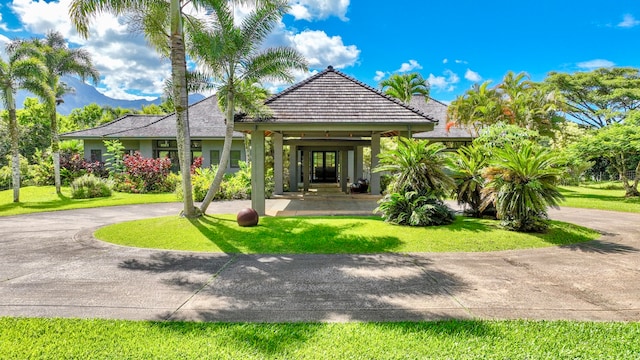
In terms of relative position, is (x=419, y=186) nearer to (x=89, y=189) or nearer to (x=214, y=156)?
(x=214, y=156)

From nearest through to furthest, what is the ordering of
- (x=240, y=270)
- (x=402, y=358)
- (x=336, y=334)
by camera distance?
(x=402, y=358), (x=336, y=334), (x=240, y=270)

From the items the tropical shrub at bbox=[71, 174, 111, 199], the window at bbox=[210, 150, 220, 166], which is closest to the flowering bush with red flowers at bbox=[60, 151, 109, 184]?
the tropical shrub at bbox=[71, 174, 111, 199]

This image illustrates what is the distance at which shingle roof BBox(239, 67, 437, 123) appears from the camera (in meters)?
12.4

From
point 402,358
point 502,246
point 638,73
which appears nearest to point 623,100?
point 638,73

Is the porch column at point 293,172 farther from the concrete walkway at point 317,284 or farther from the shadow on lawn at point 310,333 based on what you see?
the shadow on lawn at point 310,333

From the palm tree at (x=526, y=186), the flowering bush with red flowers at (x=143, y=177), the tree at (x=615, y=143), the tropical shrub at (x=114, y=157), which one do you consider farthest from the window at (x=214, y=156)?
the tree at (x=615, y=143)

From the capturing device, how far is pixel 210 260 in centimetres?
757

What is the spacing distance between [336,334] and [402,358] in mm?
835

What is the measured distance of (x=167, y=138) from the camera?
83.3 feet

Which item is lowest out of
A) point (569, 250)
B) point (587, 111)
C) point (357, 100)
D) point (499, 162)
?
point (569, 250)

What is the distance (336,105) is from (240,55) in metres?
4.03

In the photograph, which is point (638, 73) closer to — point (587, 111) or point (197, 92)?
point (587, 111)

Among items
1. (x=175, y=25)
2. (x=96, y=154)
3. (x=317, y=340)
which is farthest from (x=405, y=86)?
(x=317, y=340)

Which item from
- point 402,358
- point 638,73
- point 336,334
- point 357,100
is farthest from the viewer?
point 638,73
